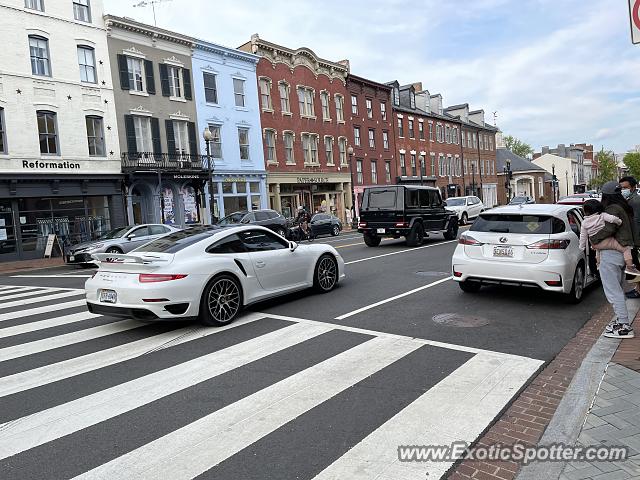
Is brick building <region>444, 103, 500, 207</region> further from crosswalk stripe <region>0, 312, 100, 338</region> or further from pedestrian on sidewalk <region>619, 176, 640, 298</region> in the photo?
crosswalk stripe <region>0, 312, 100, 338</region>

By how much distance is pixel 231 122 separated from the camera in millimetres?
32031

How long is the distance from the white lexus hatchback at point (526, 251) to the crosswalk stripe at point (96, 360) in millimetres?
3793

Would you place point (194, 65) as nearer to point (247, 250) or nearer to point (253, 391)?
point (247, 250)

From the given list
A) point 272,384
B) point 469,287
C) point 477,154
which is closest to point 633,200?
point 469,287

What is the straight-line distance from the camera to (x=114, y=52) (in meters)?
26.0

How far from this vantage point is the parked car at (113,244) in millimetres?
16938

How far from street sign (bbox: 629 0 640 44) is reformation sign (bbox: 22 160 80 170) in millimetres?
23909

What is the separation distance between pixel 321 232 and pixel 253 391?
23.8 metres

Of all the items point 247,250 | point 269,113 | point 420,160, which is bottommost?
point 247,250

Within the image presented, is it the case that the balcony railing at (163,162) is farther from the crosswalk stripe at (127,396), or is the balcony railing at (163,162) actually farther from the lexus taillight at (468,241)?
the crosswalk stripe at (127,396)

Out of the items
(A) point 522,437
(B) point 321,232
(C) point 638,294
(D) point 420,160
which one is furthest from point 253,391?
(D) point 420,160

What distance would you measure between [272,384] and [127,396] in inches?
51.3

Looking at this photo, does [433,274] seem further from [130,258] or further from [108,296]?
[108,296]

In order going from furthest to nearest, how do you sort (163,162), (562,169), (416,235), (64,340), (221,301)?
(562,169) < (163,162) < (416,235) < (221,301) < (64,340)
